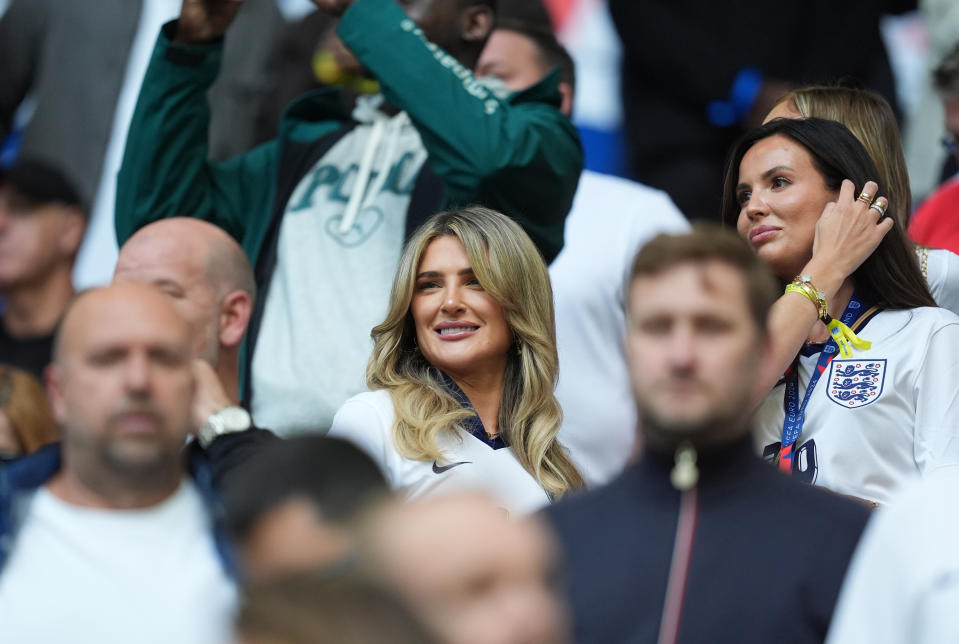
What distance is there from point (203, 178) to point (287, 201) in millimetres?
268

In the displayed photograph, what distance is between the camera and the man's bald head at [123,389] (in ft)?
9.66

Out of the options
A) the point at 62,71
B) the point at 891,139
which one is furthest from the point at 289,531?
the point at 62,71

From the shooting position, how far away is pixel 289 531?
2.38m

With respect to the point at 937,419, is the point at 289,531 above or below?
above

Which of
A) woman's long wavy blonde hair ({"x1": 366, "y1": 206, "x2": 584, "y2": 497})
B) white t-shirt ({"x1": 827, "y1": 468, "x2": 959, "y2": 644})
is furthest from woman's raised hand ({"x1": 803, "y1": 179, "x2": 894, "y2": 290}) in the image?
white t-shirt ({"x1": 827, "y1": 468, "x2": 959, "y2": 644})

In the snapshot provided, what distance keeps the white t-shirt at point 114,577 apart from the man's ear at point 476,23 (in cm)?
202

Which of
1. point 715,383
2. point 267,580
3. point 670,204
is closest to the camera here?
point 267,580

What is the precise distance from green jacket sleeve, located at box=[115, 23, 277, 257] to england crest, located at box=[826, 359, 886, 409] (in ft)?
5.88

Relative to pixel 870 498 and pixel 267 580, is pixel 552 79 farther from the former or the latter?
pixel 267 580

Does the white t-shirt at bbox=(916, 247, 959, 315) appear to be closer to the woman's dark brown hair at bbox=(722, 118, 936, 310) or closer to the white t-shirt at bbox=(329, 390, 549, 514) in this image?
the woman's dark brown hair at bbox=(722, 118, 936, 310)

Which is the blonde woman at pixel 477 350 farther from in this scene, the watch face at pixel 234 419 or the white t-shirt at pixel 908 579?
the white t-shirt at pixel 908 579

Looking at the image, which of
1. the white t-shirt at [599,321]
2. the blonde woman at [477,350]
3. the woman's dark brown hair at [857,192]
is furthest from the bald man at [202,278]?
the woman's dark brown hair at [857,192]

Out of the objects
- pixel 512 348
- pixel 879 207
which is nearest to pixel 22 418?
pixel 512 348

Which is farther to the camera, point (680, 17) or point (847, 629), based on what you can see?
point (680, 17)
